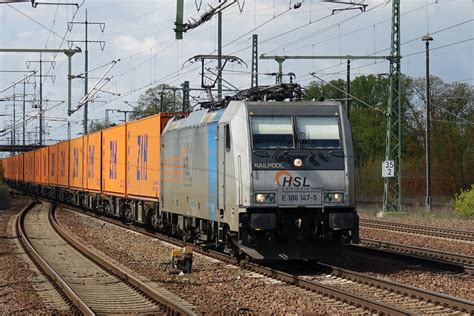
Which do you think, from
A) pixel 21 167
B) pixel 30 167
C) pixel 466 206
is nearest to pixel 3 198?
pixel 30 167

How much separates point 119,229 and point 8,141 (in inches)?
3628

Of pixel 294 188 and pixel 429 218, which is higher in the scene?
pixel 294 188

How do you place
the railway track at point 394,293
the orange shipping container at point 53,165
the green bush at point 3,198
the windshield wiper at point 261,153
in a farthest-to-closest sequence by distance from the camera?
the orange shipping container at point 53,165 < the green bush at point 3,198 < the windshield wiper at point 261,153 < the railway track at point 394,293

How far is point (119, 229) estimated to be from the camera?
26.7m

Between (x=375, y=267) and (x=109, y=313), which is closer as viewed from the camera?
(x=109, y=313)

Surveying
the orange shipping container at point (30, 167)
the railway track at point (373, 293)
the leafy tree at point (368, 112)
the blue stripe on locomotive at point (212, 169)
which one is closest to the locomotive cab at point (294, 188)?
the railway track at point (373, 293)

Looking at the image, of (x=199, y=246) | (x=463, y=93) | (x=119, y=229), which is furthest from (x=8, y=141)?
(x=199, y=246)

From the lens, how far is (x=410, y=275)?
13.9 meters

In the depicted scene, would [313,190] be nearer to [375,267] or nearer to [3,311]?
A: [375,267]

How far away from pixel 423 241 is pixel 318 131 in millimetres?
8396

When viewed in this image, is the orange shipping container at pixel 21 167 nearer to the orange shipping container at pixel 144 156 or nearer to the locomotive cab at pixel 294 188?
the orange shipping container at pixel 144 156

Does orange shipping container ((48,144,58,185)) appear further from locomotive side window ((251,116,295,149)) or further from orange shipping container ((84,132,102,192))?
locomotive side window ((251,116,295,149))

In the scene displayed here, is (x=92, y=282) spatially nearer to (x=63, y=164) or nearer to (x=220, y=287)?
(x=220, y=287)

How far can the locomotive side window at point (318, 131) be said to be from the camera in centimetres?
1434
